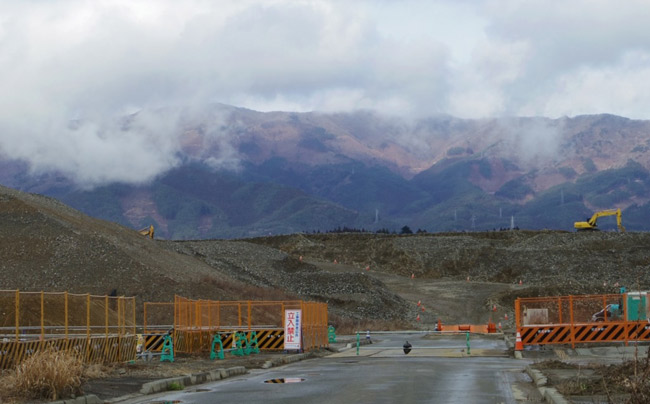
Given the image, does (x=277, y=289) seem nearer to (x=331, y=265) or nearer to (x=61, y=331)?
(x=331, y=265)

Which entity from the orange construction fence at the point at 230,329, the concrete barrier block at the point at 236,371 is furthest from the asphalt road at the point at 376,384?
the orange construction fence at the point at 230,329

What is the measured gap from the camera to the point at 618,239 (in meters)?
107

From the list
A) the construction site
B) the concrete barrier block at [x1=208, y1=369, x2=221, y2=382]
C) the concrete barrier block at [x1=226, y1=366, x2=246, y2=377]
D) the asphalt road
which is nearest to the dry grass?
the asphalt road

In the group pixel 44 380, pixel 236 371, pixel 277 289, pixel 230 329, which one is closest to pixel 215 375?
pixel 236 371

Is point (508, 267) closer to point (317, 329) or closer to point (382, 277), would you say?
point (382, 277)

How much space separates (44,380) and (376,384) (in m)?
7.22

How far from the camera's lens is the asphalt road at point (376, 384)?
58.9 feet

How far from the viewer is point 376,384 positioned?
20.6m

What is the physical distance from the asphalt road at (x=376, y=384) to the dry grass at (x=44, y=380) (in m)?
1.75

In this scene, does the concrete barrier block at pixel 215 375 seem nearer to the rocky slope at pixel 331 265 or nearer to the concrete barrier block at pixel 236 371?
the concrete barrier block at pixel 236 371

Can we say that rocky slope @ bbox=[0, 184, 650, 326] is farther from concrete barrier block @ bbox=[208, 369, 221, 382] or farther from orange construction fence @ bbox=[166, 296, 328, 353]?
concrete barrier block @ bbox=[208, 369, 221, 382]

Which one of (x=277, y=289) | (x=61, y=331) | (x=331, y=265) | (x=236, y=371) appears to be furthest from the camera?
(x=331, y=265)

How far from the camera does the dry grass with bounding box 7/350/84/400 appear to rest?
664 inches

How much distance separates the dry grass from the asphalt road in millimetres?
1750
